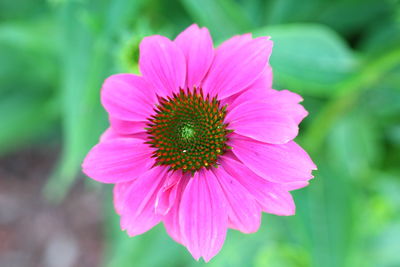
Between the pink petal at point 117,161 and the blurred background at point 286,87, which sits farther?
the blurred background at point 286,87

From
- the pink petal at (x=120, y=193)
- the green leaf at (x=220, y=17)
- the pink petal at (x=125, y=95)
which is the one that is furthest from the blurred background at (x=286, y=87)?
the pink petal at (x=120, y=193)

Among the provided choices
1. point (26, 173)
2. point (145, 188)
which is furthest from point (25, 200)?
point (145, 188)

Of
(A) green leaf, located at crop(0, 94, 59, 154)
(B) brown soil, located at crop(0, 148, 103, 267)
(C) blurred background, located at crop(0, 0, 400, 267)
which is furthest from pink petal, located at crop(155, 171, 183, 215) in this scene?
(B) brown soil, located at crop(0, 148, 103, 267)

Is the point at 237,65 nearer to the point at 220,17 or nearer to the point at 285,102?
the point at 285,102

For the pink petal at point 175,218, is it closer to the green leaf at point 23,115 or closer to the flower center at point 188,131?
the flower center at point 188,131

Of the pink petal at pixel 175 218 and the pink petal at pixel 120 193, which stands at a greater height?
the pink petal at pixel 120 193

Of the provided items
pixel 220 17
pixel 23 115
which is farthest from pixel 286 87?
pixel 23 115
